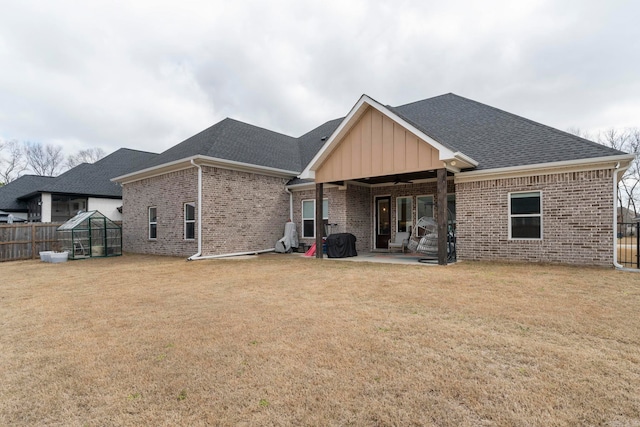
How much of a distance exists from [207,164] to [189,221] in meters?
2.50

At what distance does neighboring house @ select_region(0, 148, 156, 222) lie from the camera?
19.7 metres

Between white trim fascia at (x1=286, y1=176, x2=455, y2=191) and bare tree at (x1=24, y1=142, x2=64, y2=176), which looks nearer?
white trim fascia at (x1=286, y1=176, x2=455, y2=191)

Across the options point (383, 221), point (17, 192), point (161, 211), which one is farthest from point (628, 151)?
point (17, 192)

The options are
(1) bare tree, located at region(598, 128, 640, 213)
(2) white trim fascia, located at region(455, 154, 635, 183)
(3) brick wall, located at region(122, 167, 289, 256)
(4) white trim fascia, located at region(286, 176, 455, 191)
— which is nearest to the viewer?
(2) white trim fascia, located at region(455, 154, 635, 183)

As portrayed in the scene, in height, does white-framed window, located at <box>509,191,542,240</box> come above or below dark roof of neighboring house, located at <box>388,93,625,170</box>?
below

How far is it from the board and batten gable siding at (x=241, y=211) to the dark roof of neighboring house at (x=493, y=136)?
6471 mm

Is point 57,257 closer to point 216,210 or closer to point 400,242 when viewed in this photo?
point 216,210

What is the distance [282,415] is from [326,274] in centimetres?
608

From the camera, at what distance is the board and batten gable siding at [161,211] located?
512 inches

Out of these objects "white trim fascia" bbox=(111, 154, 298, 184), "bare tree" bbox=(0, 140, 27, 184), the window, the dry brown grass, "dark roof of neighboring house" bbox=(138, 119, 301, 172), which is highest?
"bare tree" bbox=(0, 140, 27, 184)

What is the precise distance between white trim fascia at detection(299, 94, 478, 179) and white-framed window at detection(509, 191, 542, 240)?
1.64m

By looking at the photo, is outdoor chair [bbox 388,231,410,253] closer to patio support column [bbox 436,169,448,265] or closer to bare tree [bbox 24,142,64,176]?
patio support column [bbox 436,169,448,265]

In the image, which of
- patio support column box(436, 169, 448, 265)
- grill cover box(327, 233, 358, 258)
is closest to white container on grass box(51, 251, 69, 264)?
grill cover box(327, 233, 358, 258)

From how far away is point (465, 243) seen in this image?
35.0ft
